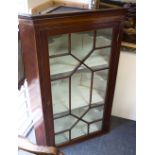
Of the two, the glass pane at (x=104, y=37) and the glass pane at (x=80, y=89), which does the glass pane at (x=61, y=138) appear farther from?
the glass pane at (x=104, y=37)

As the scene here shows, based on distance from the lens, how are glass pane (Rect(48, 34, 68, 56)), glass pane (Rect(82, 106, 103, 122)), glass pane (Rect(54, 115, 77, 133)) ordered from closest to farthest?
glass pane (Rect(48, 34, 68, 56)) → glass pane (Rect(54, 115, 77, 133)) → glass pane (Rect(82, 106, 103, 122))

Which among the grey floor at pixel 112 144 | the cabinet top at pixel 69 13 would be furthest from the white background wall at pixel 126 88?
the cabinet top at pixel 69 13

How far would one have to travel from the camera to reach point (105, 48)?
1.46 m

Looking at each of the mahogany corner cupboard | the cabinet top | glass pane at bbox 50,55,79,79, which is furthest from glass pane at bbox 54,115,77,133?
the cabinet top

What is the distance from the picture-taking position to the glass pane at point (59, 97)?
146 centimetres

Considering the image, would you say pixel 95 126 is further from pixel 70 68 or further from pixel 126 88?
→ pixel 70 68

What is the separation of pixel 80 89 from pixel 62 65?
0.91 feet

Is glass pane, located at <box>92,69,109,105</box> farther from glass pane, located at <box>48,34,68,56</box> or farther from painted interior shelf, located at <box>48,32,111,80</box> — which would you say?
glass pane, located at <box>48,34,68,56</box>

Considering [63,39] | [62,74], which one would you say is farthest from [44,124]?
[63,39]

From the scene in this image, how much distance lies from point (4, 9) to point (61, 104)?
3.11 ft

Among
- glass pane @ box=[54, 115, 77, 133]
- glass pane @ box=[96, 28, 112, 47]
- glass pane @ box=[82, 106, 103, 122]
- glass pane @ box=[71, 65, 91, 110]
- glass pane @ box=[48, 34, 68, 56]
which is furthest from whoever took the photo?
glass pane @ box=[82, 106, 103, 122]

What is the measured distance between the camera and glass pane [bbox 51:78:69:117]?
146cm

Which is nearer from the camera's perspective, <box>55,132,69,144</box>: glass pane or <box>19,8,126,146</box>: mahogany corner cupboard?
<box>19,8,126,146</box>: mahogany corner cupboard

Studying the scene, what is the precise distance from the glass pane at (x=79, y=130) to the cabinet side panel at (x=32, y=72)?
0.25 m
